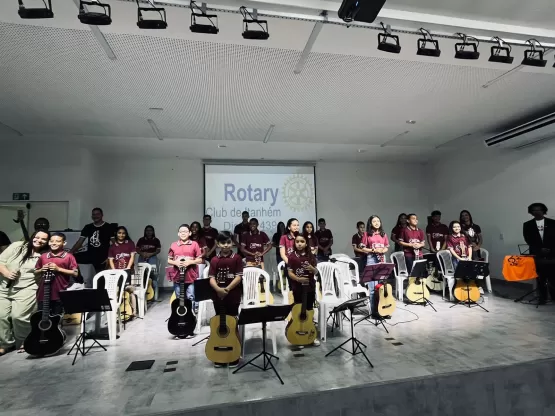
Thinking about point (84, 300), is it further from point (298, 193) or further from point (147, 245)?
point (298, 193)

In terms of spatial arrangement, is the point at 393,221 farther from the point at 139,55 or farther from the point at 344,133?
the point at 139,55

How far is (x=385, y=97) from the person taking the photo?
4.16m

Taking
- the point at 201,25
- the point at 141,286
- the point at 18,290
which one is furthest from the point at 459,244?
the point at 18,290

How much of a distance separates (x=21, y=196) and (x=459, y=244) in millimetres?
7914

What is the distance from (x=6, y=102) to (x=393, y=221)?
818 cm

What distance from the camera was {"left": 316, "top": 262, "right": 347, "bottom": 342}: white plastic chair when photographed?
3492mm

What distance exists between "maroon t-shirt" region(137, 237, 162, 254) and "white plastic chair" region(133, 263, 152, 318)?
1118 millimetres

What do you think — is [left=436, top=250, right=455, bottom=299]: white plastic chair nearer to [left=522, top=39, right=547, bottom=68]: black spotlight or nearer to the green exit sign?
[left=522, top=39, right=547, bottom=68]: black spotlight

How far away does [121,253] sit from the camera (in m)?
4.45

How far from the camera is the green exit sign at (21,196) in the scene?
577 centimetres

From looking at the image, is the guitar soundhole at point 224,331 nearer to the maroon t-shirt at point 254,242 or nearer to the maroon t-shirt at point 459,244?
the maroon t-shirt at point 254,242

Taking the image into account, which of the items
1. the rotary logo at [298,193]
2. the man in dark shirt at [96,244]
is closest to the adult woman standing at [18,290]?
the man in dark shirt at [96,244]

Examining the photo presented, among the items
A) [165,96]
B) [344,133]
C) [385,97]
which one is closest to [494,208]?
[344,133]

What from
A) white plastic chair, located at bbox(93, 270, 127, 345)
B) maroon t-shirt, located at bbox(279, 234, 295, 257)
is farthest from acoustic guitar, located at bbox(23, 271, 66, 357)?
maroon t-shirt, located at bbox(279, 234, 295, 257)
